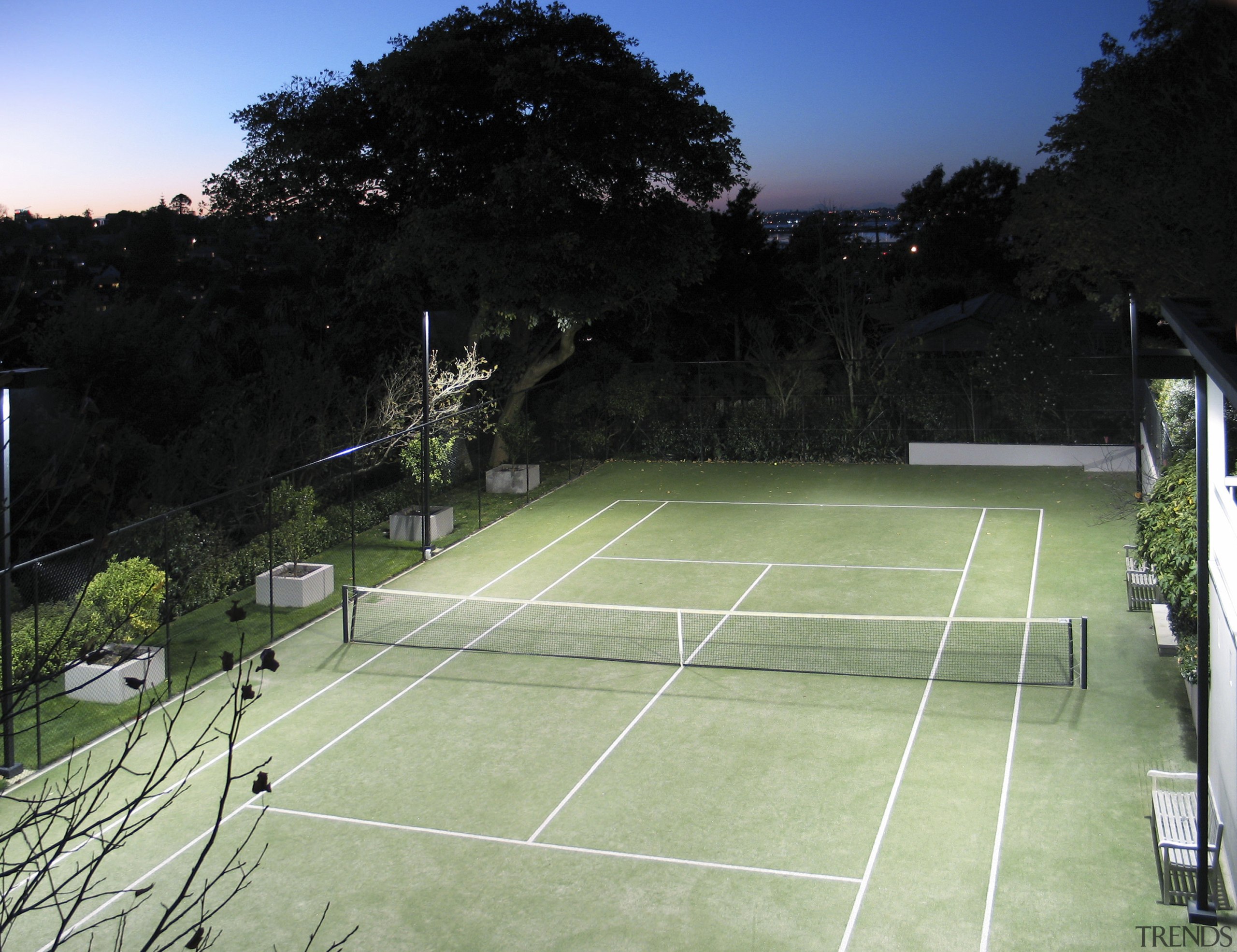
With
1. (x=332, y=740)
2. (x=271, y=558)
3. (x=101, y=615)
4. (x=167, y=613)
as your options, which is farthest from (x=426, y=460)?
(x=332, y=740)

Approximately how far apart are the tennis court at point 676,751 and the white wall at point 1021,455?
598cm

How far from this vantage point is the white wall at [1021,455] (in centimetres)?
2298

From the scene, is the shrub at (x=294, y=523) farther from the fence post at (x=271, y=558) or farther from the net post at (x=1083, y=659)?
the net post at (x=1083, y=659)

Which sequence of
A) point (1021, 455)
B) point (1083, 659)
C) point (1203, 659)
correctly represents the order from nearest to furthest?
point (1203, 659) < point (1083, 659) < point (1021, 455)

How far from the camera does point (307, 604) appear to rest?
15.6 meters

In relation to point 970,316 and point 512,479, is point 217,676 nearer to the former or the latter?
point 512,479

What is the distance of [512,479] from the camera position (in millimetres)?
22906

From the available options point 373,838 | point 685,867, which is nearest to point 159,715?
point 373,838

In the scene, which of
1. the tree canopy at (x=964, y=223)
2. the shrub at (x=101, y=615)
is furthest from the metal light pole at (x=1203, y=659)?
the tree canopy at (x=964, y=223)

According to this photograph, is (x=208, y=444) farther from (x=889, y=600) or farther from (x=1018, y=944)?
(x=1018, y=944)

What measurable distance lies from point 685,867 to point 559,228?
1606 centimetres

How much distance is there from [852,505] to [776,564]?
14.8 ft

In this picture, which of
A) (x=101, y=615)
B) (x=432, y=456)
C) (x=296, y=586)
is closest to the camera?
(x=101, y=615)

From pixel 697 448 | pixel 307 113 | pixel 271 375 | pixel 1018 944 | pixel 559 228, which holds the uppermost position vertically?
pixel 307 113
